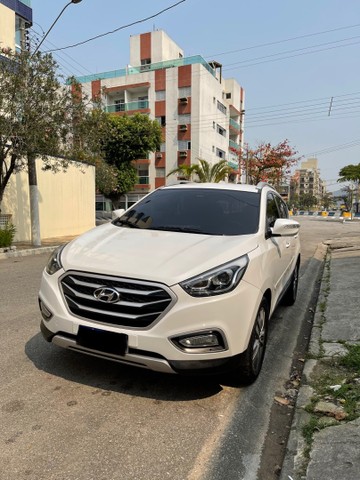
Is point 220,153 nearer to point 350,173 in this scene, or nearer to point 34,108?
point 350,173

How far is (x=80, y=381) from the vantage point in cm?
319

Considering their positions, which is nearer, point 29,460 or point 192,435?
point 29,460

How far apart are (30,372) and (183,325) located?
160 centimetres

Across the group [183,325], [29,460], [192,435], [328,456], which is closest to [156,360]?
[183,325]

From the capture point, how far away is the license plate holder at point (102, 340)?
8.92 ft

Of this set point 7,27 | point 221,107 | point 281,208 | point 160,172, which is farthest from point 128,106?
point 281,208

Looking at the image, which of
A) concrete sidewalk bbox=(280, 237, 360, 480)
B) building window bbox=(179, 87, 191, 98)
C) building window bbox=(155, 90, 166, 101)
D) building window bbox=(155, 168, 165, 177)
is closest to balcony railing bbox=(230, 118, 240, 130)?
building window bbox=(179, 87, 191, 98)

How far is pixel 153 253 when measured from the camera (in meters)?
2.98

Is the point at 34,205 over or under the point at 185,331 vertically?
over

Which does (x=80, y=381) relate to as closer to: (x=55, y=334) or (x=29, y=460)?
(x=55, y=334)

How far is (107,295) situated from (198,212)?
1.61 meters

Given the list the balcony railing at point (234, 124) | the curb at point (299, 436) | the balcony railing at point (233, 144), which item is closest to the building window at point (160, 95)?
the balcony railing at point (234, 124)

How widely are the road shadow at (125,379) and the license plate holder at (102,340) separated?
508mm

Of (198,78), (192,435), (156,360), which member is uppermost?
(198,78)
